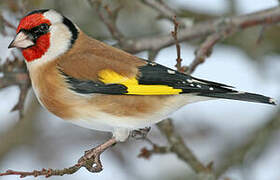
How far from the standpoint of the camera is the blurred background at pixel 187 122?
6.25 m

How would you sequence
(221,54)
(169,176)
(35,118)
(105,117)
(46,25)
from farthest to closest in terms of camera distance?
(221,54), (169,176), (35,118), (46,25), (105,117)

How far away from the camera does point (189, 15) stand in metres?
6.69

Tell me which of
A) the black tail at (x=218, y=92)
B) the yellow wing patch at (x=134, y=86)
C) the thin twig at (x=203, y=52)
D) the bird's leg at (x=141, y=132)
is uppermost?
the thin twig at (x=203, y=52)

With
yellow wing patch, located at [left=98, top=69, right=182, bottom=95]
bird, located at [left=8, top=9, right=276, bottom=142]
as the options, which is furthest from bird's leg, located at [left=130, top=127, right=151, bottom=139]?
yellow wing patch, located at [left=98, top=69, right=182, bottom=95]

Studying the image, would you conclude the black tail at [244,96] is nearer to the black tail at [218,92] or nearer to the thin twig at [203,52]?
the black tail at [218,92]

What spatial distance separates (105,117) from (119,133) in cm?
23

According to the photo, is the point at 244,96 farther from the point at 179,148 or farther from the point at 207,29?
the point at 207,29

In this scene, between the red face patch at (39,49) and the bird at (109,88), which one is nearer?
the bird at (109,88)

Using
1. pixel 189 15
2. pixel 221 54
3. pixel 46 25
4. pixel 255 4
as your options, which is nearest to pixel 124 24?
pixel 189 15

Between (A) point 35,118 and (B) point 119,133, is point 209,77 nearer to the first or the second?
(A) point 35,118

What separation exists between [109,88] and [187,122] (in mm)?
3648

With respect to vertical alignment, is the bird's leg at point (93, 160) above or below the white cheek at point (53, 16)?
below

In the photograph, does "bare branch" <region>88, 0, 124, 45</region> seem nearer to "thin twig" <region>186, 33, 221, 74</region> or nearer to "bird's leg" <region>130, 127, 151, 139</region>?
"thin twig" <region>186, 33, 221, 74</region>

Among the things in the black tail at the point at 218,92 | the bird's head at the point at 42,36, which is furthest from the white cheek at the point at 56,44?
the black tail at the point at 218,92
